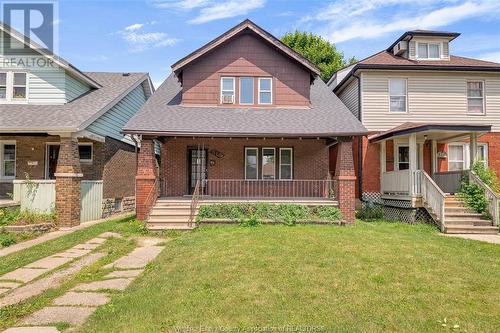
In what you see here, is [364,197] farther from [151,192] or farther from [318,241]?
[151,192]

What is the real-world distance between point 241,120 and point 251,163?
2.45 meters

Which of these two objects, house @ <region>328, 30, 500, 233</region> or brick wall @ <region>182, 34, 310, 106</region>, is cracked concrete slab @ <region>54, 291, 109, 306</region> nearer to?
brick wall @ <region>182, 34, 310, 106</region>

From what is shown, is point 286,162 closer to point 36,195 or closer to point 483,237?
point 483,237

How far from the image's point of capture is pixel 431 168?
15711 mm

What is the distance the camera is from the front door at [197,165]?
15211mm

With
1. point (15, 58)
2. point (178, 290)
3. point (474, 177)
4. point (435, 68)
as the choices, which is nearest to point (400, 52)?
point (435, 68)

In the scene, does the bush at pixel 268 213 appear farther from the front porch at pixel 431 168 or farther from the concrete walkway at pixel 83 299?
the concrete walkway at pixel 83 299

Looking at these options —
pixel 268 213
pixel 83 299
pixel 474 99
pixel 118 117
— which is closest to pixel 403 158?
pixel 474 99

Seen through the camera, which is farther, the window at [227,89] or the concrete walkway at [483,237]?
the window at [227,89]

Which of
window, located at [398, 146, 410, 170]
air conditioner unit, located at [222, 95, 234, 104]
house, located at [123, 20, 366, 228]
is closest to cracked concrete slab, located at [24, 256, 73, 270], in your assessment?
house, located at [123, 20, 366, 228]

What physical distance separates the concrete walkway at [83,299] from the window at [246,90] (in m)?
8.59

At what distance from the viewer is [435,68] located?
15.5 metres

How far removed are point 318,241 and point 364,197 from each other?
7282 millimetres

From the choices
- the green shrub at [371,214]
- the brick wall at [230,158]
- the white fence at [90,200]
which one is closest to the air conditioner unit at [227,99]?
the brick wall at [230,158]
